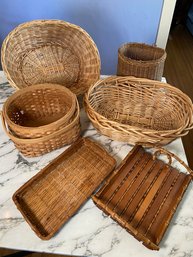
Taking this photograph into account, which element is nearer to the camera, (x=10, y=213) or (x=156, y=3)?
(x=10, y=213)

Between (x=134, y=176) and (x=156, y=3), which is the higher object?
(x=156, y=3)

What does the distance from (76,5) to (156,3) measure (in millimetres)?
456

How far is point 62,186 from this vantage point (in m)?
0.66

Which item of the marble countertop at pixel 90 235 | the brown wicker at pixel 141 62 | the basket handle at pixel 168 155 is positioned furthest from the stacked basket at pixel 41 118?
the brown wicker at pixel 141 62

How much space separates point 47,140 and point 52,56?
461 millimetres

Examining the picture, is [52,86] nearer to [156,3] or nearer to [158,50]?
[158,50]

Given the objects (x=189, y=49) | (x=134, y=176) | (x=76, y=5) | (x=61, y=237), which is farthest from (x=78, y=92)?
(x=189, y=49)

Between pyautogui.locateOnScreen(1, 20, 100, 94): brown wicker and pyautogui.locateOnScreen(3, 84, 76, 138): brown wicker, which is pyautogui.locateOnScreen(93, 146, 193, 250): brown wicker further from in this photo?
pyautogui.locateOnScreen(1, 20, 100, 94): brown wicker

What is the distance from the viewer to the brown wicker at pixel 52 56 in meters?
0.87

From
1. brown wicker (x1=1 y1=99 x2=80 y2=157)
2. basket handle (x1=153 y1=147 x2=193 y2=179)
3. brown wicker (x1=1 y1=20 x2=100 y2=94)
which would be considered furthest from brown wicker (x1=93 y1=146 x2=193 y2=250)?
brown wicker (x1=1 y1=20 x2=100 y2=94)

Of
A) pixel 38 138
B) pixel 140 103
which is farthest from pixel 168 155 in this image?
pixel 38 138

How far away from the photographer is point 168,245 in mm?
556

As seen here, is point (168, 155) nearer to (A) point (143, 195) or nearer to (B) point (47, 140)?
(A) point (143, 195)

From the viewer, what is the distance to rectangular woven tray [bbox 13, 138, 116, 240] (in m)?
0.59
